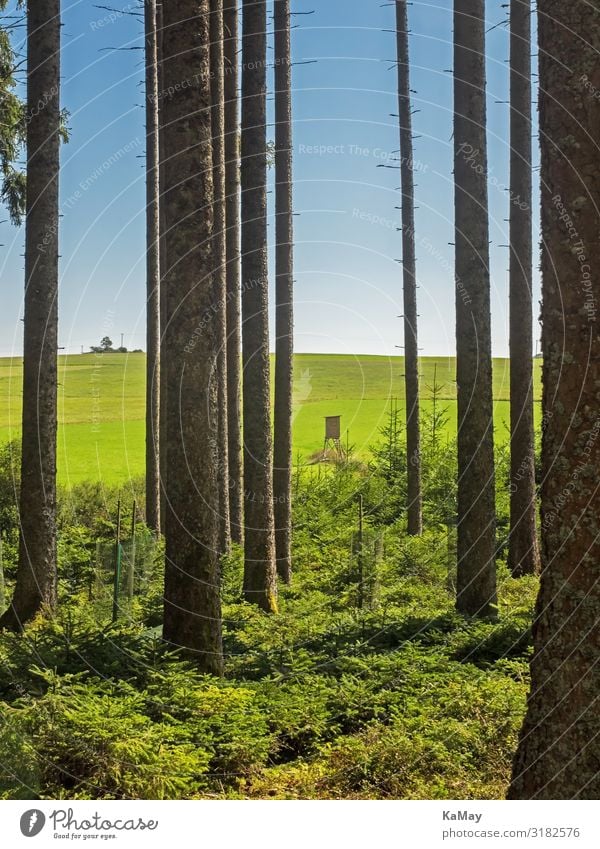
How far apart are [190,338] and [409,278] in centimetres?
1170

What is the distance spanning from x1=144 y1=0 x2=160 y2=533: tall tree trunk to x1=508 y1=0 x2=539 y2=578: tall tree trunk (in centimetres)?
813

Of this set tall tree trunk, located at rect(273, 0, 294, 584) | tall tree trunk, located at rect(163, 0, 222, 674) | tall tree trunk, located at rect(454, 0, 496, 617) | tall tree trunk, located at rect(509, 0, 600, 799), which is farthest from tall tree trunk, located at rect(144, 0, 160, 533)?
tall tree trunk, located at rect(509, 0, 600, 799)

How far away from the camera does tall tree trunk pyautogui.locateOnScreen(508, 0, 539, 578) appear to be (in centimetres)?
1453

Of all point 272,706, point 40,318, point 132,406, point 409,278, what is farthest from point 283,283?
point 132,406

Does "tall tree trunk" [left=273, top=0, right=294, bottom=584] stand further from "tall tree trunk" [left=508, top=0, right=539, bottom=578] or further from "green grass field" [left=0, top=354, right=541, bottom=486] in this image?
"green grass field" [left=0, top=354, right=541, bottom=486]

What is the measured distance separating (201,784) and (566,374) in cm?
388

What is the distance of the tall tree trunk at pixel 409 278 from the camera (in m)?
18.6

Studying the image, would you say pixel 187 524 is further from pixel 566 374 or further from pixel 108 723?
pixel 566 374

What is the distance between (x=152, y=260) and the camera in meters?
19.0

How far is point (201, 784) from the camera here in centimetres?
582

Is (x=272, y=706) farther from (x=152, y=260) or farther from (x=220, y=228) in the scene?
(x=152, y=260)

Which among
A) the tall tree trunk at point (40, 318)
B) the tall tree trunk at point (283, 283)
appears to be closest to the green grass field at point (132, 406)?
the tall tree trunk at point (283, 283)

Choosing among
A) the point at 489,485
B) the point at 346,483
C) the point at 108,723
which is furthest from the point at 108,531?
the point at 108,723

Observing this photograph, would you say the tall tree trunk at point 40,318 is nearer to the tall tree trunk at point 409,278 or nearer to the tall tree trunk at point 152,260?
the tall tree trunk at point 152,260
